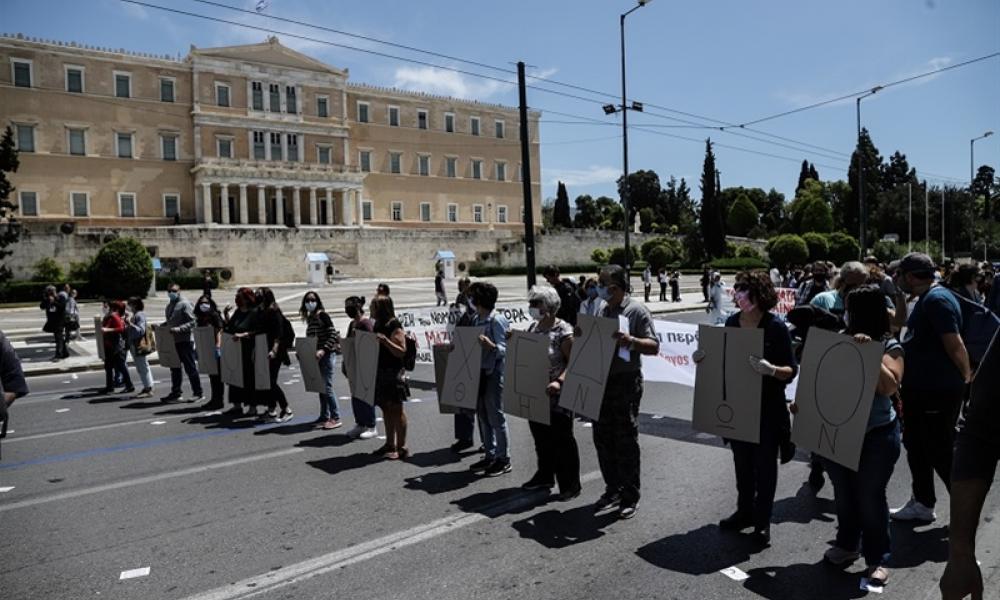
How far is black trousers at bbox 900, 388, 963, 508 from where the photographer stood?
5332 millimetres

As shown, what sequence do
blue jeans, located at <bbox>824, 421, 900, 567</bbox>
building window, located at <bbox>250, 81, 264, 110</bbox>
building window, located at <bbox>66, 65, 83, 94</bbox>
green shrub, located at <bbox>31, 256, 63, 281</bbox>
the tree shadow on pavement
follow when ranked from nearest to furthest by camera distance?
blue jeans, located at <bbox>824, 421, 900, 567</bbox> → the tree shadow on pavement → green shrub, located at <bbox>31, 256, 63, 281</bbox> → building window, located at <bbox>66, 65, 83, 94</bbox> → building window, located at <bbox>250, 81, 264, 110</bbox>

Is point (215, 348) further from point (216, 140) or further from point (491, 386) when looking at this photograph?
point (216, 140)

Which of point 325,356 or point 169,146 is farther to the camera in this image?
point 169,146

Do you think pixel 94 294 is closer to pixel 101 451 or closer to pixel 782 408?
pixel 101 451

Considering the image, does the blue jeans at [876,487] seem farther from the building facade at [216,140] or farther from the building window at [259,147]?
the building window at [259,147]

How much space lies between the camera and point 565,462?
648 cm

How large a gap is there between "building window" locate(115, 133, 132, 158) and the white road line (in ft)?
215

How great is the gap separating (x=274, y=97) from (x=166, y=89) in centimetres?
945

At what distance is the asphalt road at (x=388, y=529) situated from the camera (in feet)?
15.6

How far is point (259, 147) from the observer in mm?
70312

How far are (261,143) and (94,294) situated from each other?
114 feet

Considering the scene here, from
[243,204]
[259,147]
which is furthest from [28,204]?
[259,147]

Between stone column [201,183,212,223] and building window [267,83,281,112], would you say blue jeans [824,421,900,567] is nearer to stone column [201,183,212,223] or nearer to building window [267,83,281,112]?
stone column [201,183,212,223]

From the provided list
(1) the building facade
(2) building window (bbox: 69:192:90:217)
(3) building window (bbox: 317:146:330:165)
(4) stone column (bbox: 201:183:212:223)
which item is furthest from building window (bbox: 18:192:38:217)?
(3) building window (bbox: 317:146:330:165)
